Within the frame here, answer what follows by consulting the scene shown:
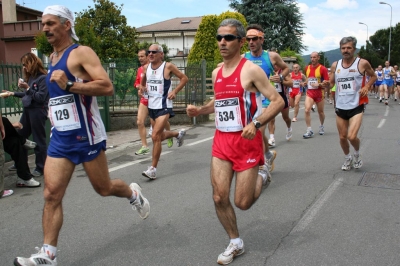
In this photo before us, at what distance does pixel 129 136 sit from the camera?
1066 centimetres

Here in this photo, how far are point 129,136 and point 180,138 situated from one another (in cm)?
344

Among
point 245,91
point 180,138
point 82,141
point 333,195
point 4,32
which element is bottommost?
point 333,195

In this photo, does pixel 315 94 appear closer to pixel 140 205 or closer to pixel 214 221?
pixel 214 221

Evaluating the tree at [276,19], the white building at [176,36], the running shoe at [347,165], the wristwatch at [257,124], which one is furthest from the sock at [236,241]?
the white building at [176,36]

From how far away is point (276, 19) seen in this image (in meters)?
48.3

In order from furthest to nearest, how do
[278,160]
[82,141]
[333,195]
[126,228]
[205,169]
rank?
[278,160]
[205,169]
[333,195]
[126,228]
[82,141]

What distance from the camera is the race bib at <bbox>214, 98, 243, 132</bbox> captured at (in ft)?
11.4

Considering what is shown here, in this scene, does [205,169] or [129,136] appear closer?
[205,169]

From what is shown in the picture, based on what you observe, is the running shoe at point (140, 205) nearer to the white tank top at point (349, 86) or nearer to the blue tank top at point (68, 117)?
the blue tank top at point (68, 117)

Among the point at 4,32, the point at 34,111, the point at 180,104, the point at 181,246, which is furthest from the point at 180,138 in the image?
the point at 4,32

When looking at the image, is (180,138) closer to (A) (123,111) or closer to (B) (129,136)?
(B) (129,136)

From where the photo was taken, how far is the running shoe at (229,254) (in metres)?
3.33

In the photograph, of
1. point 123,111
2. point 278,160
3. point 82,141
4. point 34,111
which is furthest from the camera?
point 123,111

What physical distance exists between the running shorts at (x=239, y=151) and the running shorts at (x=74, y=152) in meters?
1.06
